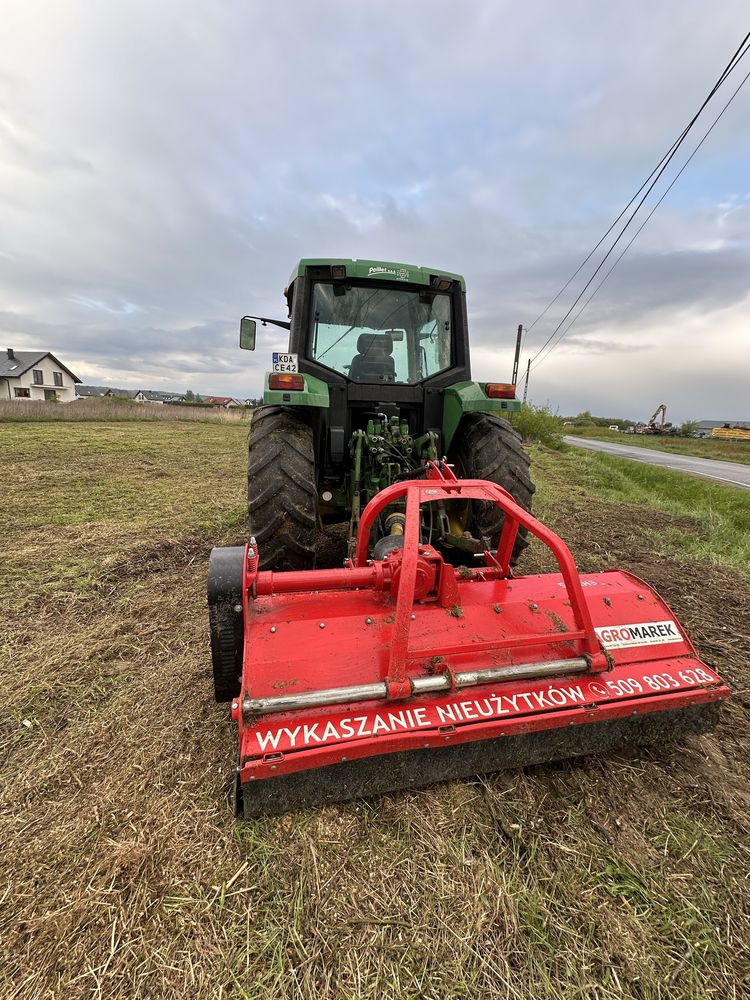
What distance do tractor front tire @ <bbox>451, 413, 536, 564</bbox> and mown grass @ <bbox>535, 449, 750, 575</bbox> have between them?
7.34ft

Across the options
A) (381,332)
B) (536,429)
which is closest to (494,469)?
(381,332)

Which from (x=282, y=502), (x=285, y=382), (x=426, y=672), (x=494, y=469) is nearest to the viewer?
(x=426, y=672)

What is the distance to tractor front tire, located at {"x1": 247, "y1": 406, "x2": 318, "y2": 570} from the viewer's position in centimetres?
259

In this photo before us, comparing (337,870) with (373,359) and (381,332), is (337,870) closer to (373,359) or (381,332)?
(373,359)

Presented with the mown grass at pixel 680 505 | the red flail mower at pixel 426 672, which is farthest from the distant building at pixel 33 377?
the red flail mower at pixel 426 672

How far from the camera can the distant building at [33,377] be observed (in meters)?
36.2

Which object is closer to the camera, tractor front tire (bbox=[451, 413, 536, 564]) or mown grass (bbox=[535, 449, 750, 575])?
tractor front tire (bbox=[451, 413, 536, 564])

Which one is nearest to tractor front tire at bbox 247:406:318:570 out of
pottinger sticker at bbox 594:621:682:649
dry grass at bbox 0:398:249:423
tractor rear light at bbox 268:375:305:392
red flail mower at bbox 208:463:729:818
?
tractor rear light at bbox 268:375:305:392

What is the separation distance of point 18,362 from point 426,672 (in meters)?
47.7

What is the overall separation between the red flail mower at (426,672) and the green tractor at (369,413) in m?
0.76

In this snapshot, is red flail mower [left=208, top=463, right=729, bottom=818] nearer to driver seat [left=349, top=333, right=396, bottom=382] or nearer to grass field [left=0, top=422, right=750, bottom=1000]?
grass field [left=0, top=422, right=750, bottom=1000]

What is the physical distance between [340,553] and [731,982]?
3252mm

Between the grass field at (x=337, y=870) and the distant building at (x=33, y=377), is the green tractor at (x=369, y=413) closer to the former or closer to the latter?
the grass field at (x=337, y=870)

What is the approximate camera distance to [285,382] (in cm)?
273
